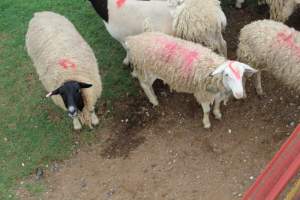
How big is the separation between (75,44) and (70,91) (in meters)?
1.07

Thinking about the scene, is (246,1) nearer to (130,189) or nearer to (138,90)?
(138,90)

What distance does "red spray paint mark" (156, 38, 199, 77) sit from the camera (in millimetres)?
5887

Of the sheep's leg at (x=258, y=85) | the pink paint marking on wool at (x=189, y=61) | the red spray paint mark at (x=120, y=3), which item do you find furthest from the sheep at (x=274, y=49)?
the red spray paint mark at (x=120, y=3)

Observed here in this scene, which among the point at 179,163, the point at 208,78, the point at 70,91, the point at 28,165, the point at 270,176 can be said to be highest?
the point at 270,176

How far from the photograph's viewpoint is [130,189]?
597cm

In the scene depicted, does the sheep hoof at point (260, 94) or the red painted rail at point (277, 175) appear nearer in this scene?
the red painted rail at point (277, 175)

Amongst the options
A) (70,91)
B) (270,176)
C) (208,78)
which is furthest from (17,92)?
(270,176)

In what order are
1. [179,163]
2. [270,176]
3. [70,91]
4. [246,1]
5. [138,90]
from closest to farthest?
[270,176] → [70,91] → [179,163] → [138,90] → [246,1]

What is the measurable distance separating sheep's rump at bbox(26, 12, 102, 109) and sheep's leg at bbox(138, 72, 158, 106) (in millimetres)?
691

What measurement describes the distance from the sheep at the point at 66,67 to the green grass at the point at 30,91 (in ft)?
1.79

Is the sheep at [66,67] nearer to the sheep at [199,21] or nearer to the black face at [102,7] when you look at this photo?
the black face at [102,7]

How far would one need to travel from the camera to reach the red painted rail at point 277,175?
274 centimetres

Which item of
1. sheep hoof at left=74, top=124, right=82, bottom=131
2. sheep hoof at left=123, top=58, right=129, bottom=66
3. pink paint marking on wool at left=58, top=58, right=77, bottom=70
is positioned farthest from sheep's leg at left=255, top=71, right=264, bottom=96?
sheep hoof at left=74, top=124, right=82, bottom=131

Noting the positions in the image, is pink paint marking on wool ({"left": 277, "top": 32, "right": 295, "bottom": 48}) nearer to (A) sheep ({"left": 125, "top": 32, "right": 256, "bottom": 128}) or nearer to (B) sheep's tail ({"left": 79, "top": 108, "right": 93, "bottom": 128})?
(A) sheep ({"left": 125, "top": 32, "right": 256, "bottom": 128})
